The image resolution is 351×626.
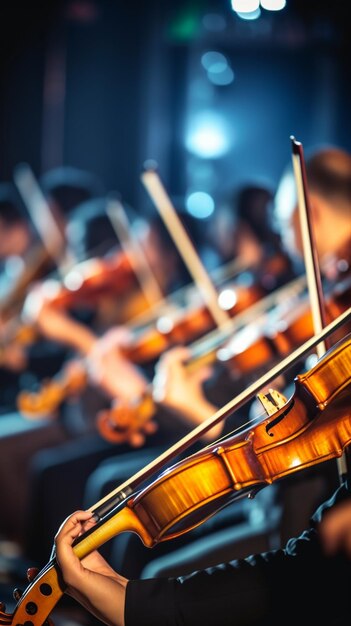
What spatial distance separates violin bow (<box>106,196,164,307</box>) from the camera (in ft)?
9.73

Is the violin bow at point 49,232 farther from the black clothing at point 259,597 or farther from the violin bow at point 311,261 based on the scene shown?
the black clothing at point 259,597

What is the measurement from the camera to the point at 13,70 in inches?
210

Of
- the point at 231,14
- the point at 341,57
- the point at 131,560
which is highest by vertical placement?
the point at 231,14

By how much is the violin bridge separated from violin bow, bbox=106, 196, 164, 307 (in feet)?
6.04

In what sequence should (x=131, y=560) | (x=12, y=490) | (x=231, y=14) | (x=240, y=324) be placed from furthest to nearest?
(x=231, y=14) → (x=12, y=490) → (x=240, y=324) → (x=131, y=560)

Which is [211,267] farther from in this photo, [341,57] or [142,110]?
[142,110]

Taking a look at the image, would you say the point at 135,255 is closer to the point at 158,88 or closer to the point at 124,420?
the point at 124,420

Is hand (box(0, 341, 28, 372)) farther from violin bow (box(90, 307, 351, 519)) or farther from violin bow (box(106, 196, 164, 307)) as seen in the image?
violin bow (box(90, 307, 351, 519))

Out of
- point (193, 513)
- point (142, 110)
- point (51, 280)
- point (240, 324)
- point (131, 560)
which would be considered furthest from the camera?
point (142, 110)

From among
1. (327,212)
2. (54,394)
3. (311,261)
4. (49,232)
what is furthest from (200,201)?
(311,261)

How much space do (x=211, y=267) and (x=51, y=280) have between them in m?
0.73

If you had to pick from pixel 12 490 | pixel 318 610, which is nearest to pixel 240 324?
pixel 12 490

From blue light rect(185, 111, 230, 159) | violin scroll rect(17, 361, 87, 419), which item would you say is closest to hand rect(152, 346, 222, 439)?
violin scroll rect(17, 361, 87, 419)

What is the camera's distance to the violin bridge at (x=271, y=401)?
107cm
